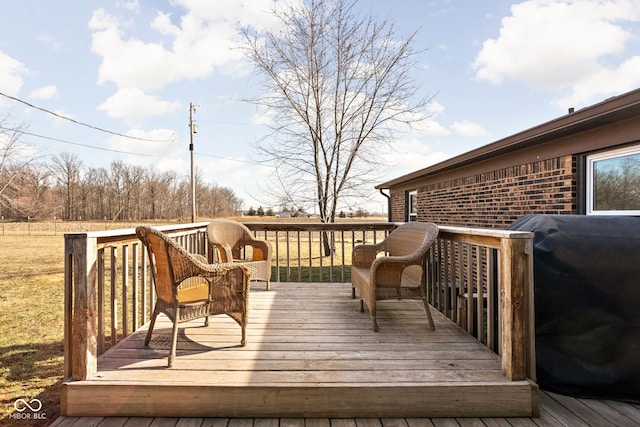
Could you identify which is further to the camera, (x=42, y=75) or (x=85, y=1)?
(x=42, y=75)

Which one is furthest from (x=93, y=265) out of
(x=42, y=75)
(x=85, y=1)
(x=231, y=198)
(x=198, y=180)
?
(x=231, y=198)

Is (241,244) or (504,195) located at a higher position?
(504,195)

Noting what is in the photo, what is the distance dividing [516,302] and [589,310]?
1.70 ft

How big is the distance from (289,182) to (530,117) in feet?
21.2

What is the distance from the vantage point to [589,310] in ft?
6.66

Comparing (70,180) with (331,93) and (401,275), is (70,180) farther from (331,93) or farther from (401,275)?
(401,275)

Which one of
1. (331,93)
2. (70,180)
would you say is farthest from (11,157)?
(70,180)

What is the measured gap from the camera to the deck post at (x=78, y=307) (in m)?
1.89

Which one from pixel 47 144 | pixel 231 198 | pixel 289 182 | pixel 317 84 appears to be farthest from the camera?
pixel 231 198

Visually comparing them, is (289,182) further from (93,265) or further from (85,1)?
(93,265)

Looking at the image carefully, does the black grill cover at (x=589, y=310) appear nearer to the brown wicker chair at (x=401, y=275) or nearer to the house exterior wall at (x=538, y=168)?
the brown wicker chair at (x=401, y=275)

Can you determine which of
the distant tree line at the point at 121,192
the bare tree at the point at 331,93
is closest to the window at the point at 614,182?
the bare tree at the point at 331,93

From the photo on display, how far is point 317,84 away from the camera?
8836 mm

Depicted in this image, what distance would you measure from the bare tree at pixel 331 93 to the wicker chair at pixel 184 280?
7.16 meters
